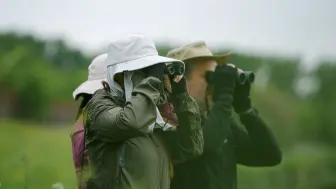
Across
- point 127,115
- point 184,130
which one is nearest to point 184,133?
point 184,130

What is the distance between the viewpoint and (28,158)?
3102 millimetres

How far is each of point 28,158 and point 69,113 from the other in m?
0.56

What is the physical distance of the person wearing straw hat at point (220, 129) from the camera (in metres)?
3.50

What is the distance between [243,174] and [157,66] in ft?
3.79

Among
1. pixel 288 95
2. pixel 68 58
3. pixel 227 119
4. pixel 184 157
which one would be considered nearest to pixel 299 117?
pixel 288 95

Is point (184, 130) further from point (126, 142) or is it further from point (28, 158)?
point (28, 158)

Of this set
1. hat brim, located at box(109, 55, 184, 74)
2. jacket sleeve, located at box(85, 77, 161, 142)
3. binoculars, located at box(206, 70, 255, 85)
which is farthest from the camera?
binoculars, located at box(206, 70, 255, 85)

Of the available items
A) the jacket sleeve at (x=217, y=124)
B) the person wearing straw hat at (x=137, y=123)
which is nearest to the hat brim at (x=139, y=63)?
the person wearing straw hat at (x=137, y=123)

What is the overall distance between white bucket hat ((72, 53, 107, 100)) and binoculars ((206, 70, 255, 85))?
0.37 meters

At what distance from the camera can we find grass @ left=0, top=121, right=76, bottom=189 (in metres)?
3.10

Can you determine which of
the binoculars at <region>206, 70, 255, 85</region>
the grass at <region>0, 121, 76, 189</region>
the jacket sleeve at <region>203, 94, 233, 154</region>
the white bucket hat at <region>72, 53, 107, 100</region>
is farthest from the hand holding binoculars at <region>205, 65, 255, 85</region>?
the grass at <region>0, 121, 76, 189</region>

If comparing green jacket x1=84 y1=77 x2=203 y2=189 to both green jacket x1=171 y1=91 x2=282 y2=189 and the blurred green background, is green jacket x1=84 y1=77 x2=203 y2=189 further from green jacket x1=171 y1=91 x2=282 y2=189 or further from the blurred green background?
green jacket x1=171 y1=91 x2=282 y2=189

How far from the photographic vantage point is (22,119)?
3.22 meters

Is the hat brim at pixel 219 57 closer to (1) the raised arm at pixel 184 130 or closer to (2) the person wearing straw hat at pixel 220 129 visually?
(2) the person wearing straw hat at pixel 220 129
